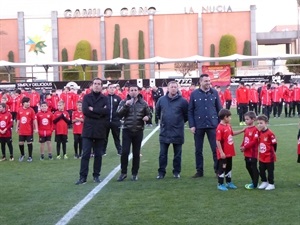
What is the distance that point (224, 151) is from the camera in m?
9.86

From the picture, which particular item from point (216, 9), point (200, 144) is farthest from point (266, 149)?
point (216, 9)

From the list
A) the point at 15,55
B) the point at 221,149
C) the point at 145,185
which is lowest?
the point at 145,185

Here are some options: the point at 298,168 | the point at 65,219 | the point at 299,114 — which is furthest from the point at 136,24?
the point at 65,219

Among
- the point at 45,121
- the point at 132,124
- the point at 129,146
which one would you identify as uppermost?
the point at 132,124

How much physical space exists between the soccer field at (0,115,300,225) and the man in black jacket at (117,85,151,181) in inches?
13.3

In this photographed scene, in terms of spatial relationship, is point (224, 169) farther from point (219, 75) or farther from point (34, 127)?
point (219, 75)

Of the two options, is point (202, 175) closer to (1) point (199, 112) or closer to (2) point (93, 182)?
(1) point (199, 112)

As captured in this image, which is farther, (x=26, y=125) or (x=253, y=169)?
(x=26, y=125)

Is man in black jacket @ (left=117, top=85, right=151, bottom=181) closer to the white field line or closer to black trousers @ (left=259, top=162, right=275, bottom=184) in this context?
the white field line

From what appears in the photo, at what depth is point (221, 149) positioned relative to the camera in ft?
32.1

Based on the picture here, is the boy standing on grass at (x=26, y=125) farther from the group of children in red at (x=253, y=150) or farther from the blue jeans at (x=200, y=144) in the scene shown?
the group of children in red at (x=253, y=150)

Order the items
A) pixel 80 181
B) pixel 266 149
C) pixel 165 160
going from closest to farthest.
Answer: pixel 266 149
pixel 80 181
pixel 165 160

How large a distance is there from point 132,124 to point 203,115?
1.35 m

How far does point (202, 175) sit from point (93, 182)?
6.82ft
